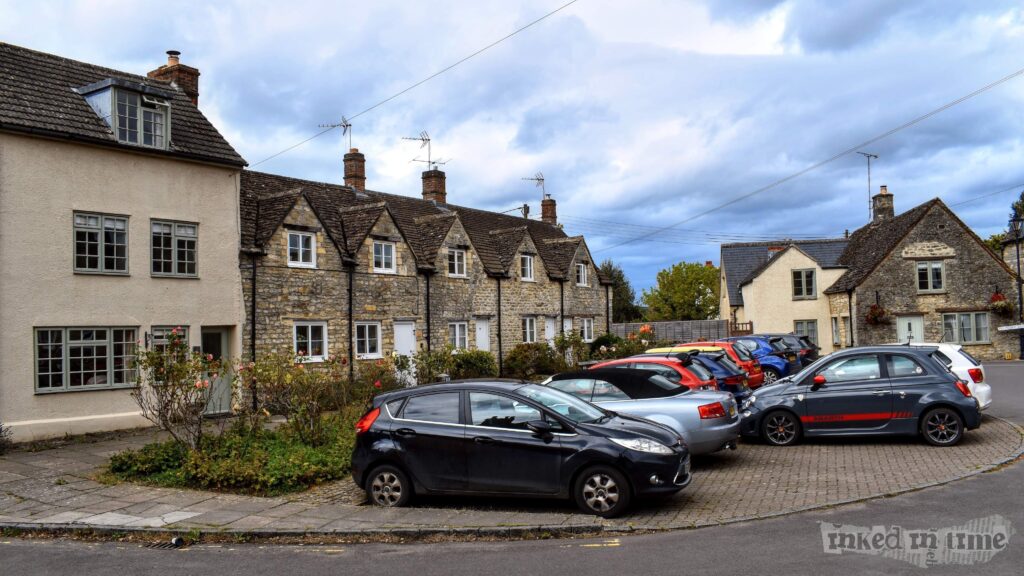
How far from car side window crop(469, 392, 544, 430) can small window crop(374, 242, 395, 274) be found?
637 inches

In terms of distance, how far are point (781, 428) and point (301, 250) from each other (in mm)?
14670

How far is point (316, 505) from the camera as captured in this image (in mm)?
10031

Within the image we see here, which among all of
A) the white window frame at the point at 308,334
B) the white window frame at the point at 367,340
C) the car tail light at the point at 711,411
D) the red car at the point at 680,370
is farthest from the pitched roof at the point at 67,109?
the car tail light at the point at 711,411

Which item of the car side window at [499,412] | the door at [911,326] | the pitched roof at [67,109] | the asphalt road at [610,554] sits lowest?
the asphalt road at [610,554]

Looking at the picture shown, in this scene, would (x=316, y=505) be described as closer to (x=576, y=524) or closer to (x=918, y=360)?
(x=576, y=524)

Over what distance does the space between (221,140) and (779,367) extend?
57.5ft

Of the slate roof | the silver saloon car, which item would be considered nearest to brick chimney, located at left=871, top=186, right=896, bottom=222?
the slate roof

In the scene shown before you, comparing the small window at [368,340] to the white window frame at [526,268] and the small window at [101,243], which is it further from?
the white window frame at [526,268]

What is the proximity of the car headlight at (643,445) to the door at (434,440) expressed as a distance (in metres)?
1.92

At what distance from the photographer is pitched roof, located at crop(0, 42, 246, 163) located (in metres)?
16.8

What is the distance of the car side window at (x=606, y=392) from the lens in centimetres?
1223

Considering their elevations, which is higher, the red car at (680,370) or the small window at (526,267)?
the small window at (526,267)

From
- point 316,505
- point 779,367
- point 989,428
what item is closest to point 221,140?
point 316,505

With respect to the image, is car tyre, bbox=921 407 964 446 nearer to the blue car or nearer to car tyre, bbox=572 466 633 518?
car tyre, bbox=572 466 633 518
